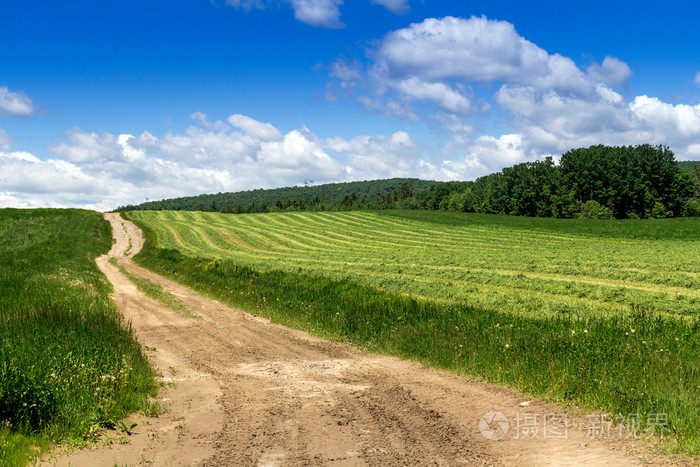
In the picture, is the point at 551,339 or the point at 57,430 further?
the point at 551,339

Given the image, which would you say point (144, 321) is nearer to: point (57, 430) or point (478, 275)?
point (57, 430)

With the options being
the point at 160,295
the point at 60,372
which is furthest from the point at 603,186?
the point at 60,372

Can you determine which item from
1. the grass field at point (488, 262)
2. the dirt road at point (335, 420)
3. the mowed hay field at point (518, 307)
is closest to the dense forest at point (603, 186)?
the grass field at point (488, 262)

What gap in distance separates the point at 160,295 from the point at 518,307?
14483 mm

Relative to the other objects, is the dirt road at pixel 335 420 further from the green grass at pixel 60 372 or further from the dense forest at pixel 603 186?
the dense forest at pixel 603 186

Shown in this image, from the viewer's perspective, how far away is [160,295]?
20.3 metres

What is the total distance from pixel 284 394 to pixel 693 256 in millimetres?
31850

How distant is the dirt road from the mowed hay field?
2.11ft

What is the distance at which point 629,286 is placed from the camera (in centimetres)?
2214

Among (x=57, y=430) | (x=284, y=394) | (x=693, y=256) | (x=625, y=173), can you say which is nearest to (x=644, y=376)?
(x=284, y=394)
